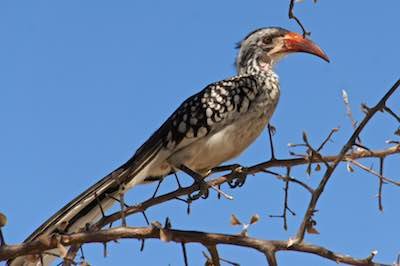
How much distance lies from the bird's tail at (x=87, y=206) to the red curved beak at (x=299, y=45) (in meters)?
1.43

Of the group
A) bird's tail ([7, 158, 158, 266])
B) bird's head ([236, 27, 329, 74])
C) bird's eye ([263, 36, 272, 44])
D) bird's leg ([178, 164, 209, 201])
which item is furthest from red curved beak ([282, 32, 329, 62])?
bird's tail ([7, 158, 158, 266])

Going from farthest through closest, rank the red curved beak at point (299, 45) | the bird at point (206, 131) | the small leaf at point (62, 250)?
the red curved beak at point (299, 45) → the bird at point (206, 131) → the small leaf at point (62, 250)

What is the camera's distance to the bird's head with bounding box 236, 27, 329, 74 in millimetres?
5023

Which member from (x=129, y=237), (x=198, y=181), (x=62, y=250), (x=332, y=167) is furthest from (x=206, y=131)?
(x=332, y=167)

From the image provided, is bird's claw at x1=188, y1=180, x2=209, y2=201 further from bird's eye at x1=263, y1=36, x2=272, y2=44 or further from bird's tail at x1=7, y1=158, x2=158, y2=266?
bird's eye at x1=263, y1=36, x2=272, y2=44

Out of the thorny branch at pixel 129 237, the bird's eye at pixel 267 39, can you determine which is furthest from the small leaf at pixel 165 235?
the bird's eye at pixel 267 39

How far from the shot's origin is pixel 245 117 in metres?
4.39

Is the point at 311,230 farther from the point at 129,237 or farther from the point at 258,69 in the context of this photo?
the point at 258,69

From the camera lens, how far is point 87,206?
3.50 meters

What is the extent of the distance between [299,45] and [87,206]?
2058 millimetres

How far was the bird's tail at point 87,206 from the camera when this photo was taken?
311 cm

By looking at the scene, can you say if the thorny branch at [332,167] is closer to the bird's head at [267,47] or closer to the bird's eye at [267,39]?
the bird's head at [267,47]

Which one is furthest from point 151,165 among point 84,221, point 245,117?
point 84,221

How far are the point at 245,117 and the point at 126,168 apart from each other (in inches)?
29.0
